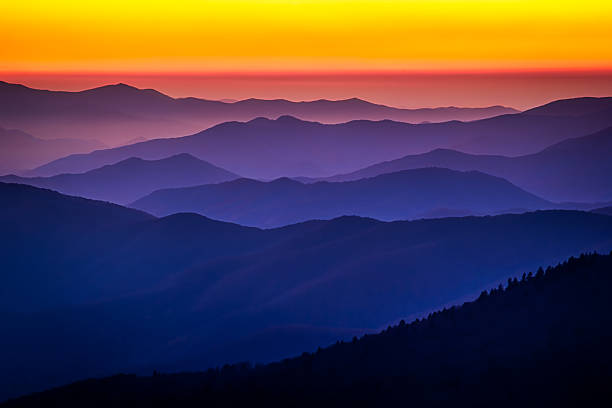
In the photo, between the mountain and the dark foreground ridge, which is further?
the mountain

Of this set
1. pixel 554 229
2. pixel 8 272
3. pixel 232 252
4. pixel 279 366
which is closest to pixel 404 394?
pixel 279 366

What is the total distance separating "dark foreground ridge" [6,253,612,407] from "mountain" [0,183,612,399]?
2618 centimetres

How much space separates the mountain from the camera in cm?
10950

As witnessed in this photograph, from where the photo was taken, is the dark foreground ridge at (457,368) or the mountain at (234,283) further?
the mountain at (234,283)

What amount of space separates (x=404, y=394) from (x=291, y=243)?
318ft

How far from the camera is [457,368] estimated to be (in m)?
55.1

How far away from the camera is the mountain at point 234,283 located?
110 metres

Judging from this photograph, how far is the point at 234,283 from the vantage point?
134 meters

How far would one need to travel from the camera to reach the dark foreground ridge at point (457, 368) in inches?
1961

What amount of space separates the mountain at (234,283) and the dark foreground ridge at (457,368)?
2618 cm

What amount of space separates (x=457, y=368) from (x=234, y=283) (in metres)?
82.3

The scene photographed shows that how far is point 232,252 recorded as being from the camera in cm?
15712

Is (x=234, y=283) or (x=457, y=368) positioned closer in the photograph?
(x=457, y=368)

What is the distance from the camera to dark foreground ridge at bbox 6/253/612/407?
4981cm
